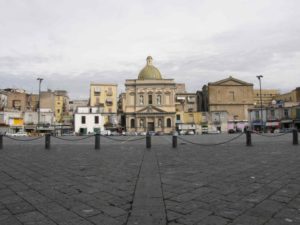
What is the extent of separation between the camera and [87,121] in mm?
62969

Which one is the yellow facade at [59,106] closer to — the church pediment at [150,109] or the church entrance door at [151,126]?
the church pediment at [150,109]

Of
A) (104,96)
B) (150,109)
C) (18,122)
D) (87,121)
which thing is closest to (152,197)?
(87,121)

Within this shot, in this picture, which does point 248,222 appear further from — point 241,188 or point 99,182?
point 99,182

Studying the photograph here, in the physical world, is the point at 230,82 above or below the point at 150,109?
above

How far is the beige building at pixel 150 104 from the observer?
2635 inches

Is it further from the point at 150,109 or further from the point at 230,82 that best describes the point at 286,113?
the point at 150,109

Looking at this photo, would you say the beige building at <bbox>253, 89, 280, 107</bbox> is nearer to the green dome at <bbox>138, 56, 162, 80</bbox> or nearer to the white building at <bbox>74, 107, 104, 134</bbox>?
the green dome at <bbox>138, 56, 162, 80</bbox>

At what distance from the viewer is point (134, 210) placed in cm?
409

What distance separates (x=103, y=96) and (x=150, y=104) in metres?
11.4

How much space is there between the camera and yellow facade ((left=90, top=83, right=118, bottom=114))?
2719 inches

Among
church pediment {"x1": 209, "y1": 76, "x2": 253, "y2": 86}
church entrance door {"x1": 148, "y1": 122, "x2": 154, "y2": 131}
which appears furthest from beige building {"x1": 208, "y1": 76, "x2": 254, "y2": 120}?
church entrance door {"x1": 148, "y1": 122, "x2": 154, "y2": 131}

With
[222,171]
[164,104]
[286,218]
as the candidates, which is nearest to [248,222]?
[286,218]

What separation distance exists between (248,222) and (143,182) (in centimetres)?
290

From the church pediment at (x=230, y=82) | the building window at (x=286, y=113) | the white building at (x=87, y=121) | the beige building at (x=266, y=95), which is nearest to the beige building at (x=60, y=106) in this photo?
the white building at (x=87, y=121)
